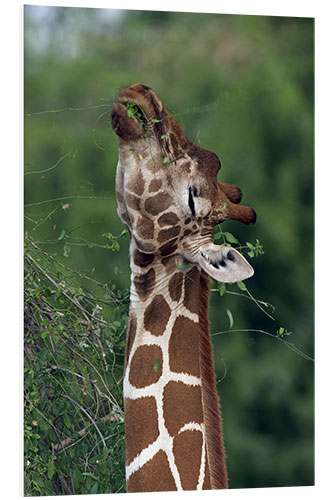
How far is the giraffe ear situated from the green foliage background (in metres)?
0.51

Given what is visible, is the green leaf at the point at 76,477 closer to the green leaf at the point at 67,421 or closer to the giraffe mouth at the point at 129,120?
the green leaf at the point at 67,421

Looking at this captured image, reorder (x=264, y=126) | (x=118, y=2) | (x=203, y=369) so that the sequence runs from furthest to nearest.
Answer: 1. (x=264, y=126)
2. (x=118, y=2)
3. (x=203, y=369)

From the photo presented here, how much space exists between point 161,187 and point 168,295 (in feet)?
1.24

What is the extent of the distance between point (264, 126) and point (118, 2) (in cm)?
124

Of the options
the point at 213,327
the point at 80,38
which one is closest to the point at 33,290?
the point at 80,38

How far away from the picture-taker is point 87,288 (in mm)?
4227

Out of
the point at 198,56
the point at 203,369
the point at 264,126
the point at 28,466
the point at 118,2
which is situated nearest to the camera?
the point at 203,369

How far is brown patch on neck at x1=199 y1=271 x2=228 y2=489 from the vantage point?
3.73m

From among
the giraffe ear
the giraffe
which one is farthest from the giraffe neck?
the giraffe ear

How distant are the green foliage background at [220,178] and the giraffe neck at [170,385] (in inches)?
14.9

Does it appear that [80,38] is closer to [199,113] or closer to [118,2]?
[118,2]

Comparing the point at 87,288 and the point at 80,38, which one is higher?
the point at 80,38

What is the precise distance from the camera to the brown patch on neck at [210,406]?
12.2 feet

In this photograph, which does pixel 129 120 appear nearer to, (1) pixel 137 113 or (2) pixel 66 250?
(1) pixel 137 113
